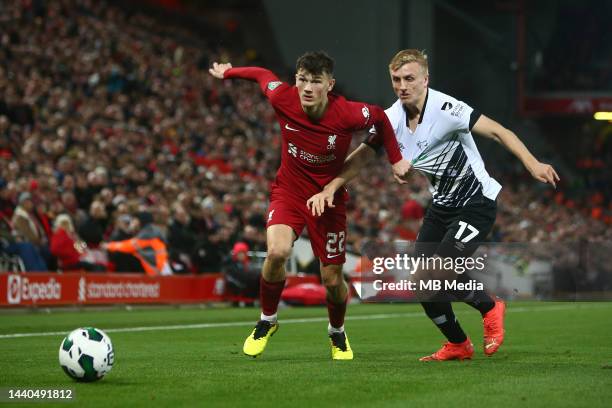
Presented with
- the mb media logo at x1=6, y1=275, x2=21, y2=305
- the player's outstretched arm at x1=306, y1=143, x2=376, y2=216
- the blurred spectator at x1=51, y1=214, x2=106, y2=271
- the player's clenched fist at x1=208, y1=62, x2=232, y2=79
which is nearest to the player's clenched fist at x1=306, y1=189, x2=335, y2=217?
the player's outstretched arm at x1=306, y1=143, x2=376, y2=216

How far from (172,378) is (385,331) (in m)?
6.91

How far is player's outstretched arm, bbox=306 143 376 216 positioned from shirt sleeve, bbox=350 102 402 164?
0.20 metres

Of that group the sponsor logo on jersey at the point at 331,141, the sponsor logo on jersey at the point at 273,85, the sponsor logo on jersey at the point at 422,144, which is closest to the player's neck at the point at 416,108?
the sponsor logo on jersey at the point at 422,144

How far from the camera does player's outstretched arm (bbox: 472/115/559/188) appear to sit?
322 inches

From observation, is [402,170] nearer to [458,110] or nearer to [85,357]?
[458,110]

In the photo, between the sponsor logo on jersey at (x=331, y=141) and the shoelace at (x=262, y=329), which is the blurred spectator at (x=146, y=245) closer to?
the shoelace at (x=262, y=329)

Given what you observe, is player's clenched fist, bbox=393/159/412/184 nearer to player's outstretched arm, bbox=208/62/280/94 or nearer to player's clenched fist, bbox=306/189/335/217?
player's clenched fist, bbox=306/189/335/217

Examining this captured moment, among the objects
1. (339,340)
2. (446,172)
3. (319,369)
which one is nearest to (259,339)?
(339,340)

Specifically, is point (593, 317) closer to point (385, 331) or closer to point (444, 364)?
point (385, 331)

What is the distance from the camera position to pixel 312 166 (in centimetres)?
923

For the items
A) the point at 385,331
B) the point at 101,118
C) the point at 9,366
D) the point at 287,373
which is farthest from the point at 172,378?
the point at 101,118

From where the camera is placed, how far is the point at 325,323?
16.2 m

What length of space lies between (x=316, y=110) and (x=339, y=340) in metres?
1.97

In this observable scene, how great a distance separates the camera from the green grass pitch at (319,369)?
665cm
